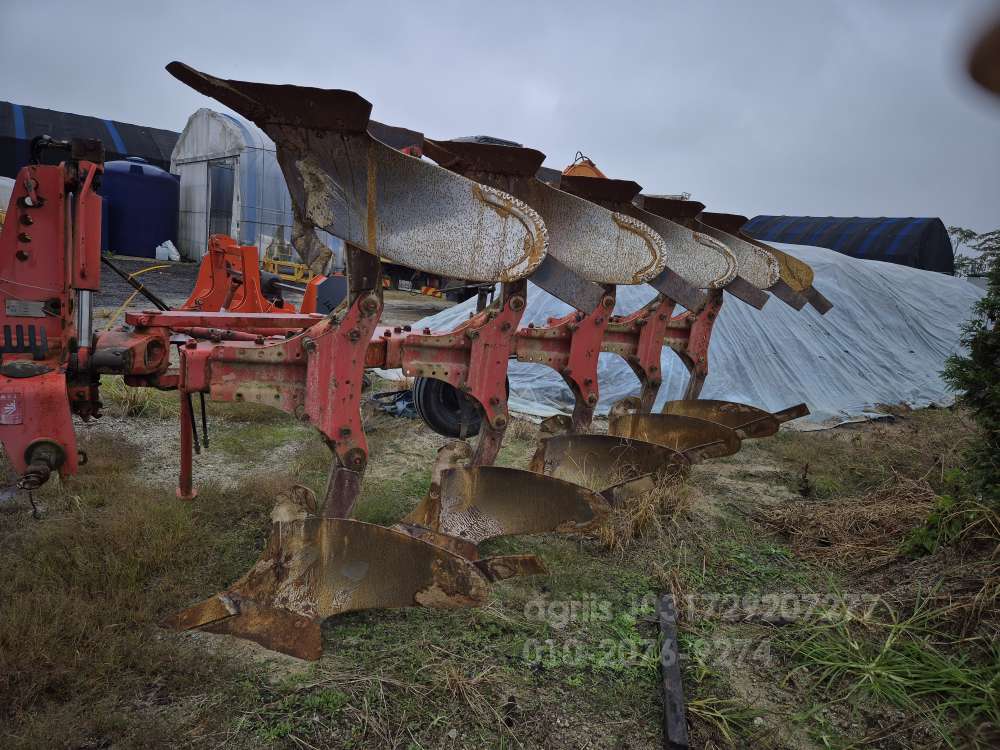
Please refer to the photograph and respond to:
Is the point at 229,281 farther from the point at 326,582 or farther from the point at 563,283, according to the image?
the point at 326,582

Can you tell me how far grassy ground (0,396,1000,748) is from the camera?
1.93 meters

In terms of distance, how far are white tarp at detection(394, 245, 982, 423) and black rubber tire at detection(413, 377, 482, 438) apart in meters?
2.50

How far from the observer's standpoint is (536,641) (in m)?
2.42

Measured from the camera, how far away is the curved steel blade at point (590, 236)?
3.34m

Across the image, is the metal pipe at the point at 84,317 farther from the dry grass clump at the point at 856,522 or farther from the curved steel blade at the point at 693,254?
the dry grass clump at the point at 856,522

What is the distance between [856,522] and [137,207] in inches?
740

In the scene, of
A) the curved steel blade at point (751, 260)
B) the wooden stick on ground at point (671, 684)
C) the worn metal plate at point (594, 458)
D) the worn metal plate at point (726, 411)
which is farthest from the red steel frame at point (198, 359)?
the worn metal plate at point (726, 411)

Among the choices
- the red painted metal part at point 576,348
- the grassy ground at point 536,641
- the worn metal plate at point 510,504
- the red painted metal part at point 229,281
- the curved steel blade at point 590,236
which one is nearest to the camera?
the grassy ground at point 536,641

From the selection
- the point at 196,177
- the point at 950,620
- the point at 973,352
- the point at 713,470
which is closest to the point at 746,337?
the point at 713,470

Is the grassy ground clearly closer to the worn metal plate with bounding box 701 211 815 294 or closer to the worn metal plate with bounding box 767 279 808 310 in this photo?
the worn metal plate with bounding box 767 279 808 310

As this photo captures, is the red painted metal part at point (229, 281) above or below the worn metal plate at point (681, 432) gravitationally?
above

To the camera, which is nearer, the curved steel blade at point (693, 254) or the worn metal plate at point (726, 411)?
the curved steel blade at point (693, 254)

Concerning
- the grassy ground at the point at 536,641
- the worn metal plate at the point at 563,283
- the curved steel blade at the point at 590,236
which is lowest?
the grassy ground at the point at 536,641

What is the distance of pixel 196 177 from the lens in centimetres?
1727
